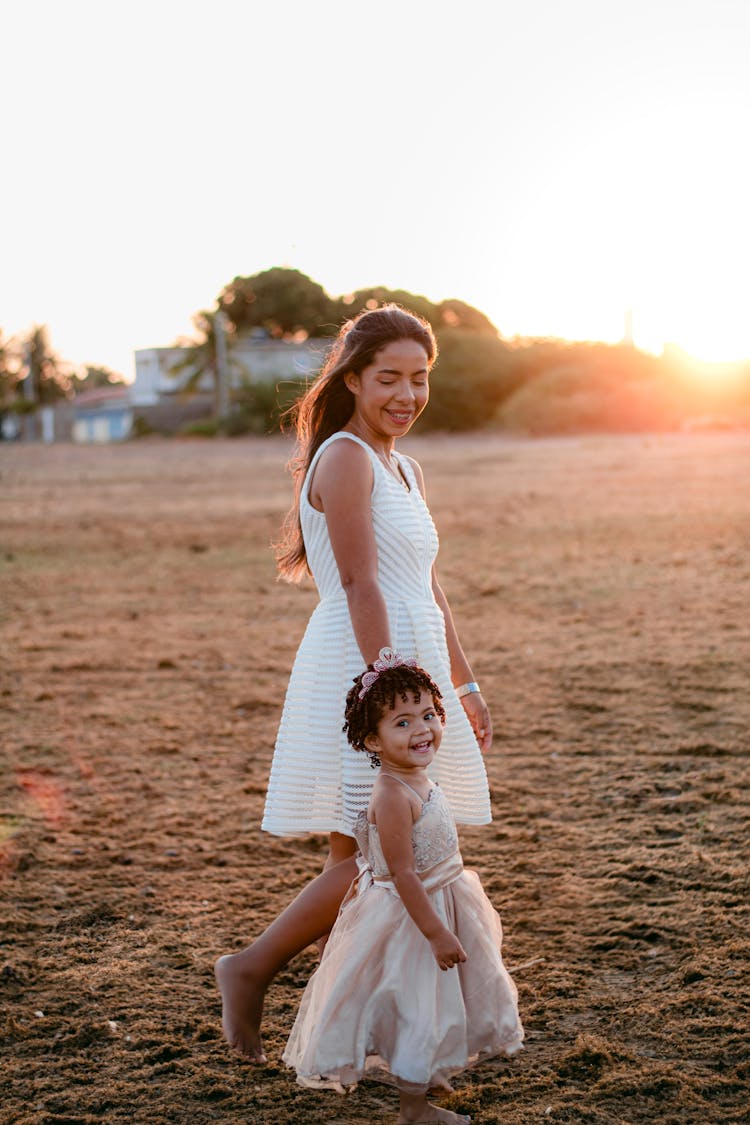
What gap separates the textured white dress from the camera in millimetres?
2863

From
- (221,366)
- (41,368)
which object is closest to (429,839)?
(221,366)

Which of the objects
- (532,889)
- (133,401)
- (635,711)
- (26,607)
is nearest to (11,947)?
(532,889)

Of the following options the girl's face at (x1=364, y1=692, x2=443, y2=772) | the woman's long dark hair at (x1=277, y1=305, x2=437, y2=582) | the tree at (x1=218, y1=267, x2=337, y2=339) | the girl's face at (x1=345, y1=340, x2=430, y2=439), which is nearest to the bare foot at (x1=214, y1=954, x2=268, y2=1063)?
the girl's face at (x1=364, y1=692, x2=443, y2=772)

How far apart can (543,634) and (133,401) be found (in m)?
60.6

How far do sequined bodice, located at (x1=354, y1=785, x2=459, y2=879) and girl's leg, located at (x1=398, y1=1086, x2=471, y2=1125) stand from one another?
47cm

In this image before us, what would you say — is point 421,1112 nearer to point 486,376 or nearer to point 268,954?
point 268,954

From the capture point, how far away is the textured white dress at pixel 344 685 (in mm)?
2863

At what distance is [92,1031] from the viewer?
3.17m

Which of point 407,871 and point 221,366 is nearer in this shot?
point 407,871

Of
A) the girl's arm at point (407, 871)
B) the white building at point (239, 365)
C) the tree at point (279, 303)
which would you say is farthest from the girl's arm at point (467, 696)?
the tree at point (279, 303)

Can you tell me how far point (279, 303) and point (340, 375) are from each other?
56.7 metres

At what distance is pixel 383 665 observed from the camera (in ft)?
8.45

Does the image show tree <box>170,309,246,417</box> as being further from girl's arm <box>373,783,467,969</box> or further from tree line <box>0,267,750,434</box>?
girl's arm <box>373,783,467,969</box>

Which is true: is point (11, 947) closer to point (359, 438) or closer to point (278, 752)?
point (278, 752)
